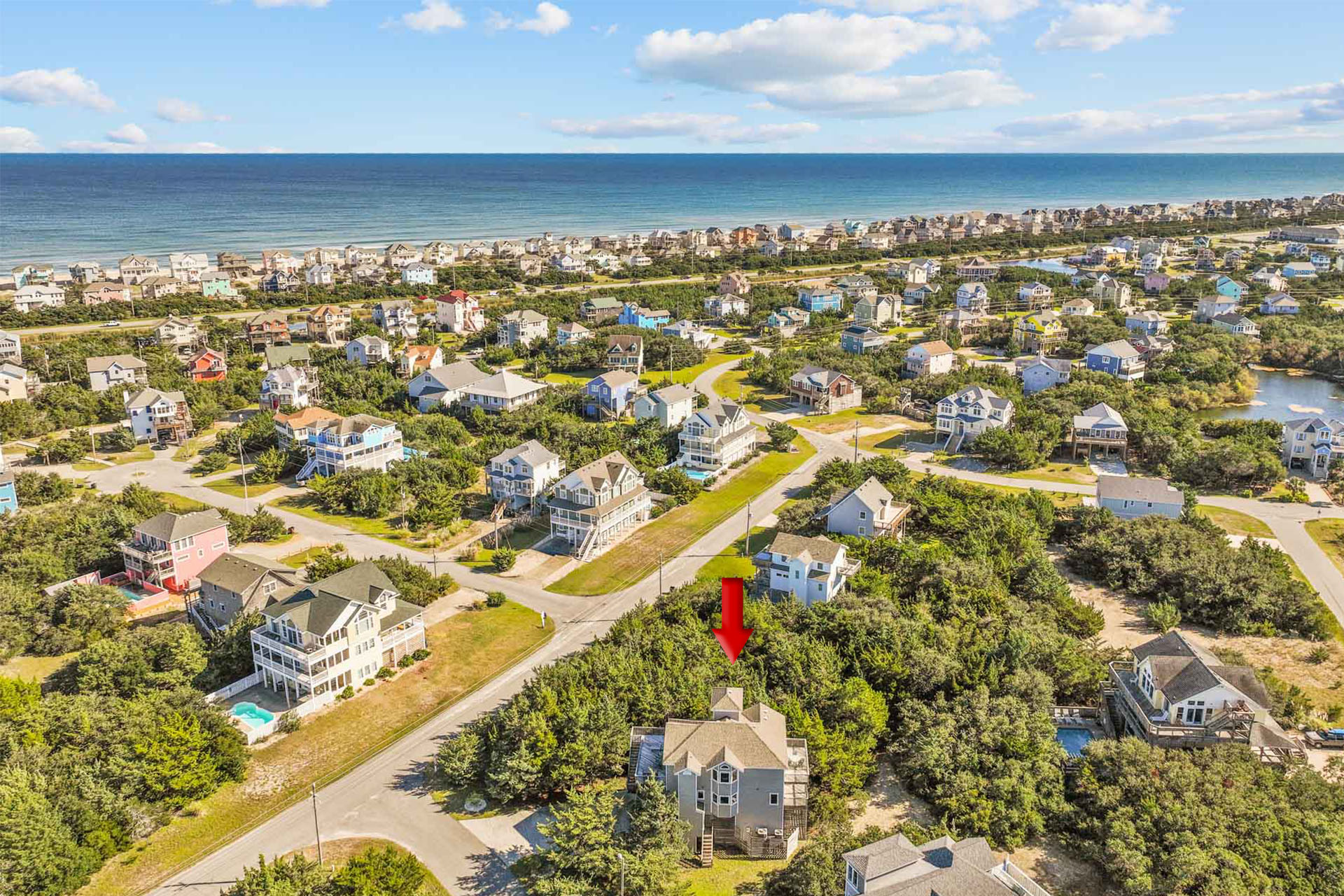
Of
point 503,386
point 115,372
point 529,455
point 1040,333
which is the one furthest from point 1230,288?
point 115,372

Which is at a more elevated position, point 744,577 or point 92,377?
point 92,377

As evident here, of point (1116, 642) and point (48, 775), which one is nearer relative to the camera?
point (48, 775)

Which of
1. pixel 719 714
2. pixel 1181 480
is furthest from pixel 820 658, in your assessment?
pixel 1181 480

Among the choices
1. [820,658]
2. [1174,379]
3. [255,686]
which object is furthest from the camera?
[1174,379]

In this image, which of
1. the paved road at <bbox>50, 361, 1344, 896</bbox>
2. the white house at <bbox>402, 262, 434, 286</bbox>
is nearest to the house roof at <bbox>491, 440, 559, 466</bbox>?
the paved road at <bbox>50, 361, 1344, 896</bbox>

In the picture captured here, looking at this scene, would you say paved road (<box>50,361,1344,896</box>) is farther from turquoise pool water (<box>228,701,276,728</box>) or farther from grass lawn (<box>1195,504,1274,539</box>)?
turquoise pool water (<box>228,701,276,728</box>)

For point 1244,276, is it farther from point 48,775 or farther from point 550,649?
point 48,775

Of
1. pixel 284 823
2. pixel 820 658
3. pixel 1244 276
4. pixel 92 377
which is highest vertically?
pixel 1244 276
